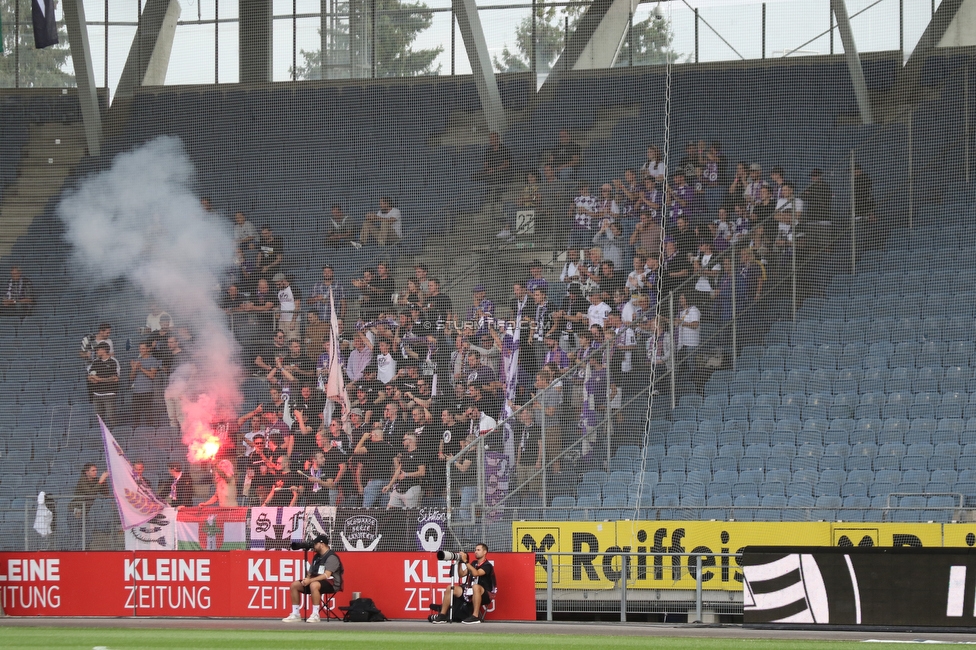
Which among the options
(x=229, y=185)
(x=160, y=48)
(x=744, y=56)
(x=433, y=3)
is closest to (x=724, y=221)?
(x=744, y=56)

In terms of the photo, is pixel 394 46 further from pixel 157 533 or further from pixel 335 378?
pixel 157 533

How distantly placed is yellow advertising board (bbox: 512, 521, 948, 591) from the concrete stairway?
1080 centimetres

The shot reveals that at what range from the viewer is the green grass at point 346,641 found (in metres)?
11.4

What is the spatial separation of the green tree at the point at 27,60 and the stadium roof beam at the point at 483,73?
6448mm

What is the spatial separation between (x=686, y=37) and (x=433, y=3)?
409 centimetres

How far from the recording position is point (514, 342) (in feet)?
60.2

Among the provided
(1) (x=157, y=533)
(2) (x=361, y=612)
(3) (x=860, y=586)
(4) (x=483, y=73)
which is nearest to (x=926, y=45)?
(4) (x=483, y=73)

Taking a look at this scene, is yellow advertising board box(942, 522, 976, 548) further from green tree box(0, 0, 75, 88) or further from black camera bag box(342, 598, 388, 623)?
green tree box(0, 0, 75, 88)

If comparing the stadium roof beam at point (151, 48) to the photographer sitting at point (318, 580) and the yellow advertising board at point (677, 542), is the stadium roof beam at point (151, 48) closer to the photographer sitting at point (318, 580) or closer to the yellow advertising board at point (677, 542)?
the photographer sitting at point (318, 580)

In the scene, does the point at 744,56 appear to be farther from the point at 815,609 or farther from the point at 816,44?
the point at 815,609

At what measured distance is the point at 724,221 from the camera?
60.1 feet

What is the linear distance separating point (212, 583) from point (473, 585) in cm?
Result: 297

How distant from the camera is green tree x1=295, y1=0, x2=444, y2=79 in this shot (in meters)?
20.8

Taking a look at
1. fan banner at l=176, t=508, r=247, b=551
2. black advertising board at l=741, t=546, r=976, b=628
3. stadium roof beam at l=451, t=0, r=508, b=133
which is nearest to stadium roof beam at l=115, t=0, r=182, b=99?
stadium roof beam at l=451, t=0, r=508, b=133
